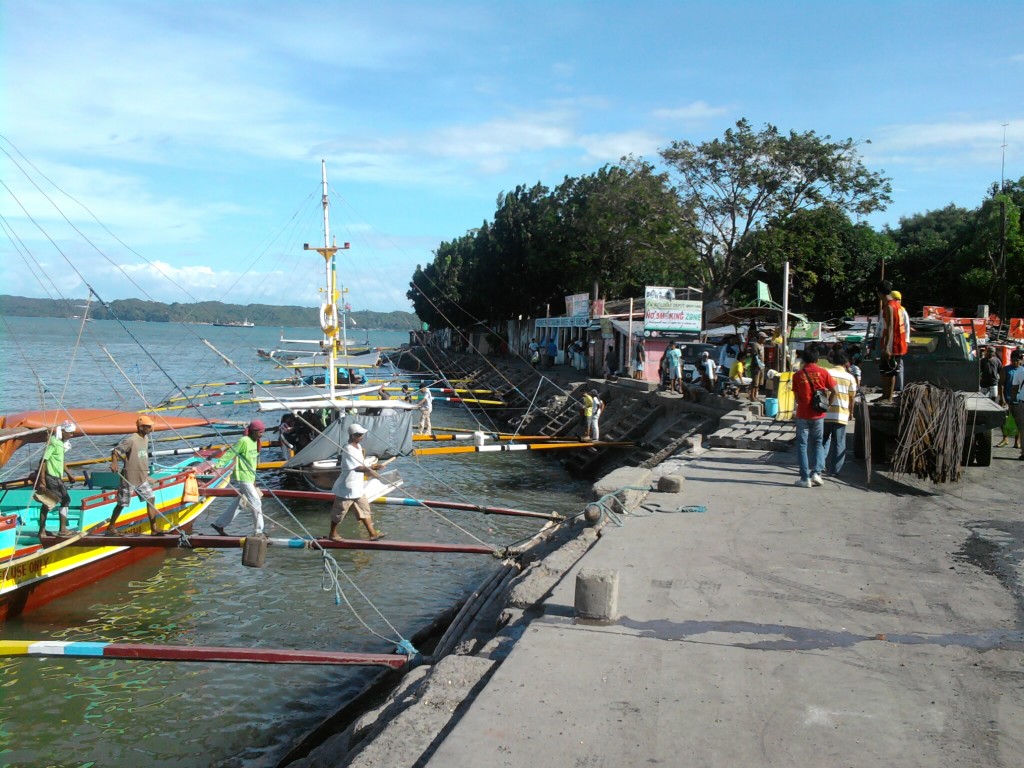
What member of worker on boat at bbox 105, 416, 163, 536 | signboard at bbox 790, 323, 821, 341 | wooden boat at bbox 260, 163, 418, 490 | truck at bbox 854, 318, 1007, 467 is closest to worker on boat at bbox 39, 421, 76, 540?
worker on boat at bbox 105, 416, 163, 536

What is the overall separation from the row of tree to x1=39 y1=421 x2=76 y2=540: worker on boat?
26153 mm

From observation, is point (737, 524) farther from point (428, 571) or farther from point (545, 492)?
point (545, 492)

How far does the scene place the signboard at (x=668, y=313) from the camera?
27266 mm

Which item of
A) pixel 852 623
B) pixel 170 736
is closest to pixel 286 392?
pixel 170 736

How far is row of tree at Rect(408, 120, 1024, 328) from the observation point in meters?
32.5

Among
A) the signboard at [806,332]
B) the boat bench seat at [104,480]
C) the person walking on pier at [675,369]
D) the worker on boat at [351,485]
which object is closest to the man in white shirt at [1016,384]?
the signboard at [806,332]

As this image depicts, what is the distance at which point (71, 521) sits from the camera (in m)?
11.4

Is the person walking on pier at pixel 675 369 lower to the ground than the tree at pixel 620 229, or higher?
lower

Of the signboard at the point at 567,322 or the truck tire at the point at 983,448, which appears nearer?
the truck tire at the point at 983,448

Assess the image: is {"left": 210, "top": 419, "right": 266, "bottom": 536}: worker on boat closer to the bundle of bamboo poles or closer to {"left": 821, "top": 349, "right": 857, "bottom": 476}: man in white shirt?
{"left": 821, "top": 349, "right": 857, "bottom": 476}: man in white shirt

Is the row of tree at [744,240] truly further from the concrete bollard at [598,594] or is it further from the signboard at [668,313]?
the concrete bollard at [598,594]

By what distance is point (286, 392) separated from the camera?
2169cm

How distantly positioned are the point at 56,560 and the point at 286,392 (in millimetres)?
10932

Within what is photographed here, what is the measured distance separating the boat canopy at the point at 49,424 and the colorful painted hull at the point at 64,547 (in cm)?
86
